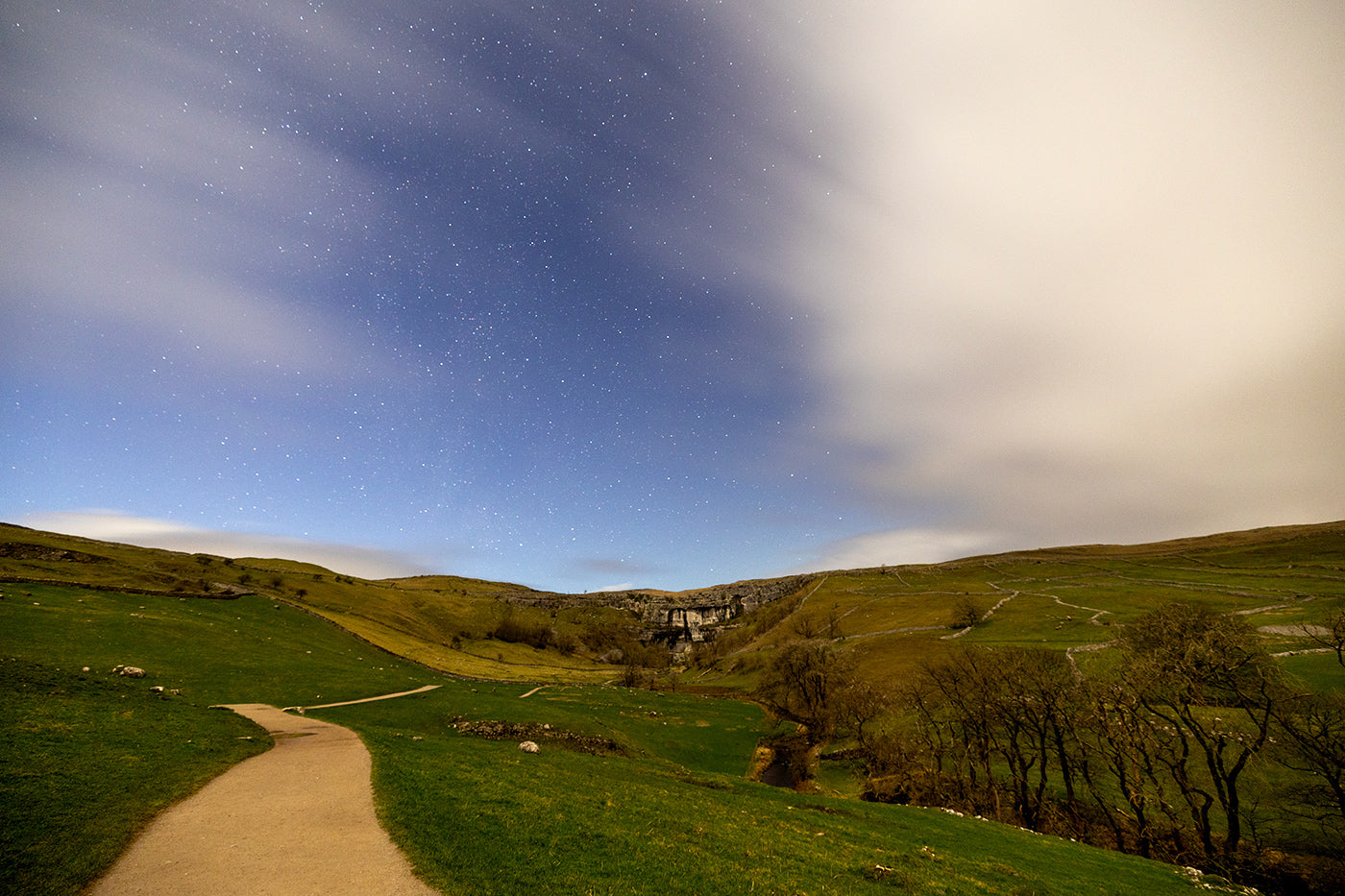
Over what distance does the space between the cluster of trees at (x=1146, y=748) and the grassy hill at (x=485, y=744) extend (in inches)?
298

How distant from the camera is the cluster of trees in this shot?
28.4 meters

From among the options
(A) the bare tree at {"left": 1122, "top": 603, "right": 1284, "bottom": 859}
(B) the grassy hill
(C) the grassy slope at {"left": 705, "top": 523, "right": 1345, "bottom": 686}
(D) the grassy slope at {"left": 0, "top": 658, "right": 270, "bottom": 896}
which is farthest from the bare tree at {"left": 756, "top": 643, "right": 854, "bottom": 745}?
(D) the grassy slope at {"left": 0, "top": 658, "right": 270, "bottom": 896}

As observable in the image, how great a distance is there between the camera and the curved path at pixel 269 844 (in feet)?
39.5

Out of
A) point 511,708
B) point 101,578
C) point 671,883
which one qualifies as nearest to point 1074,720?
point 671,883

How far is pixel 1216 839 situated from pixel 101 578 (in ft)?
406

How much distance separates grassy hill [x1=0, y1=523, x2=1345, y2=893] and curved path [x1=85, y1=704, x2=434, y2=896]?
80cm

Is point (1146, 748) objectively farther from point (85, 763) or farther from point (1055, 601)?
point (1055, 601)

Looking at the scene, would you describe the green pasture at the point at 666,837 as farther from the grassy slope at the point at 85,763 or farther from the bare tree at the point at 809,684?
the bare tree at the point at 809,684

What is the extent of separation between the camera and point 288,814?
16.6 metres

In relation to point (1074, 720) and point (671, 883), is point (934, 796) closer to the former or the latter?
point (1074, 720)

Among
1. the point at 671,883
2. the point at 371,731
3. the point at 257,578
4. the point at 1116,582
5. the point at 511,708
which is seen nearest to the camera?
the point at 671,883

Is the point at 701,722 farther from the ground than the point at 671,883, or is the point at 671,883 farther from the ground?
the point at 671,883

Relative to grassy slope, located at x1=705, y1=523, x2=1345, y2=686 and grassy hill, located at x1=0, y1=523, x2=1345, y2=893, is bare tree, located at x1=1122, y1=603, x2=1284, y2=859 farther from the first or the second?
grassy slope, located at x1=705, y1=523, x2=1345, y2=686

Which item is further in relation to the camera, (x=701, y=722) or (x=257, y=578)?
(x=257, y=578)
